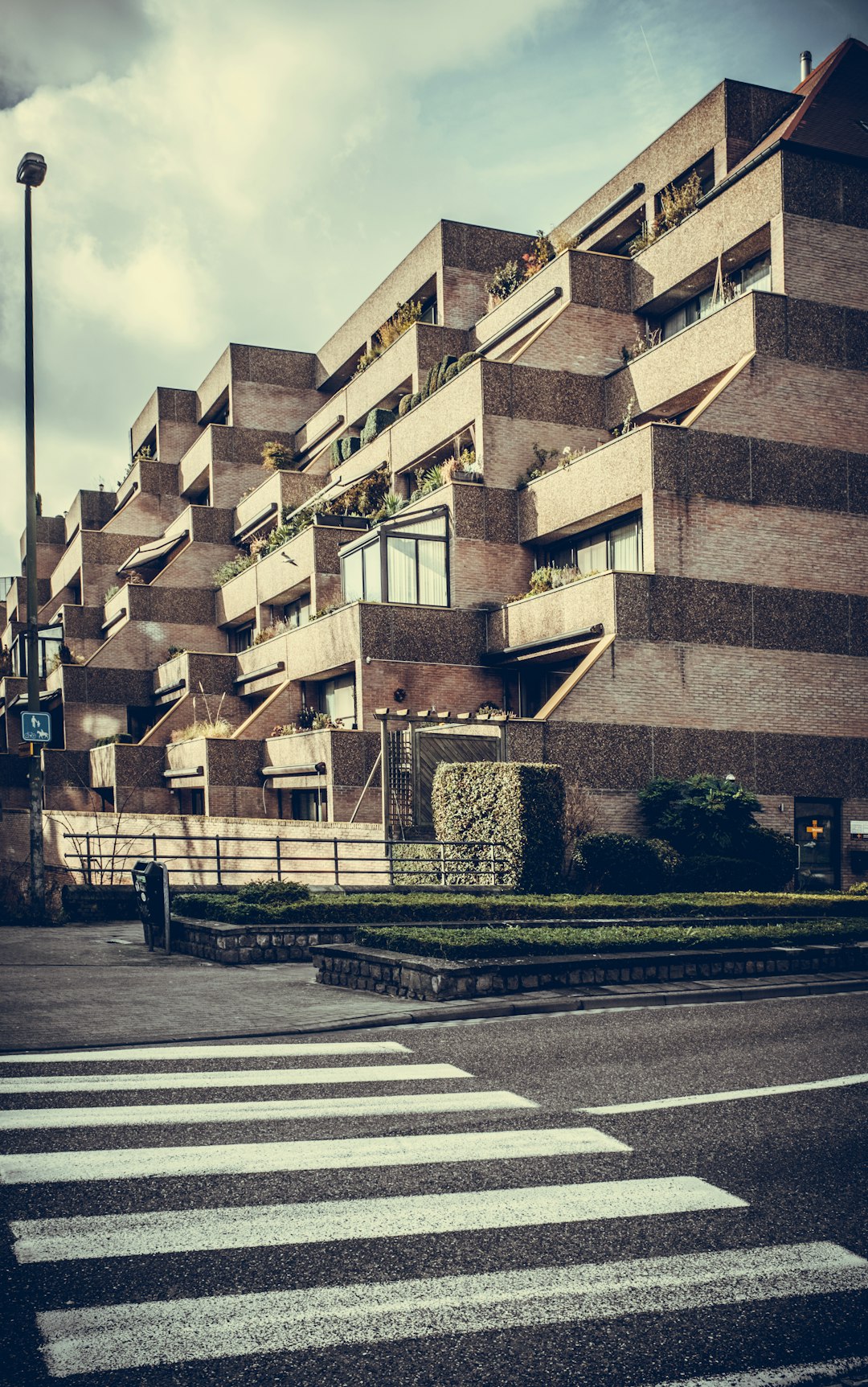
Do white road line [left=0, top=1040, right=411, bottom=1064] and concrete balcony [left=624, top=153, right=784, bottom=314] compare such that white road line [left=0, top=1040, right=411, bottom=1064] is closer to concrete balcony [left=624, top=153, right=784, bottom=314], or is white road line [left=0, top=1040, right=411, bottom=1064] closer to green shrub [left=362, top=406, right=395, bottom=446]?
concrete balcony [left=624, top=153, right=784, bottom=314]

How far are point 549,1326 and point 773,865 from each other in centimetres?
2009

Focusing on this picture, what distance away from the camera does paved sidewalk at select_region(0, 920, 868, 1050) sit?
9867mm

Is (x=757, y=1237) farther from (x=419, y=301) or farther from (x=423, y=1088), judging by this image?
(x=419, y=301)

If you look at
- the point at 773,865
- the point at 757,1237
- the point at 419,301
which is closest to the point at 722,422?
the point at 773,865

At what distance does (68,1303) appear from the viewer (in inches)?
175

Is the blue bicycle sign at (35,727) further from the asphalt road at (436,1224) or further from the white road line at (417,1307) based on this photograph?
the white road line at (417,1307)

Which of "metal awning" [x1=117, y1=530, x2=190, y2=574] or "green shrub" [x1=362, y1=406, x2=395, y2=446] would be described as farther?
"metal awning" [x1=117, y1=530, x2=190, y2=574]

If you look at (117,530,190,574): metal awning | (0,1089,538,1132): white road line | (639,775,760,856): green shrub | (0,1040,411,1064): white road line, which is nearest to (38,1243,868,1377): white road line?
(0,1089,538,1132): white road line

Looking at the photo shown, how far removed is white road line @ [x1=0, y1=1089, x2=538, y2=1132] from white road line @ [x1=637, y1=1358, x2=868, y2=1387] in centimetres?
345

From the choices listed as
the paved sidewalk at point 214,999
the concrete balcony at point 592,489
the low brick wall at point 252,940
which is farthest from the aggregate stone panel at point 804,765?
the low brick wall at point 252,940

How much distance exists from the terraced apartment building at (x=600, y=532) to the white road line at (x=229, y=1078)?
48.4 feet

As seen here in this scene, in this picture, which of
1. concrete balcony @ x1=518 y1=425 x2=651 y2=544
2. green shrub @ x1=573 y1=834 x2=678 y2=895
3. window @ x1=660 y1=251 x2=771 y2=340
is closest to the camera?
green shrub @ x1=573 y1=834 x2=678 y2=895

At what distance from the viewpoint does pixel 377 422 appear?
131 ft

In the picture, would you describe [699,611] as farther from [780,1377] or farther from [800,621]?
[780,1377]
